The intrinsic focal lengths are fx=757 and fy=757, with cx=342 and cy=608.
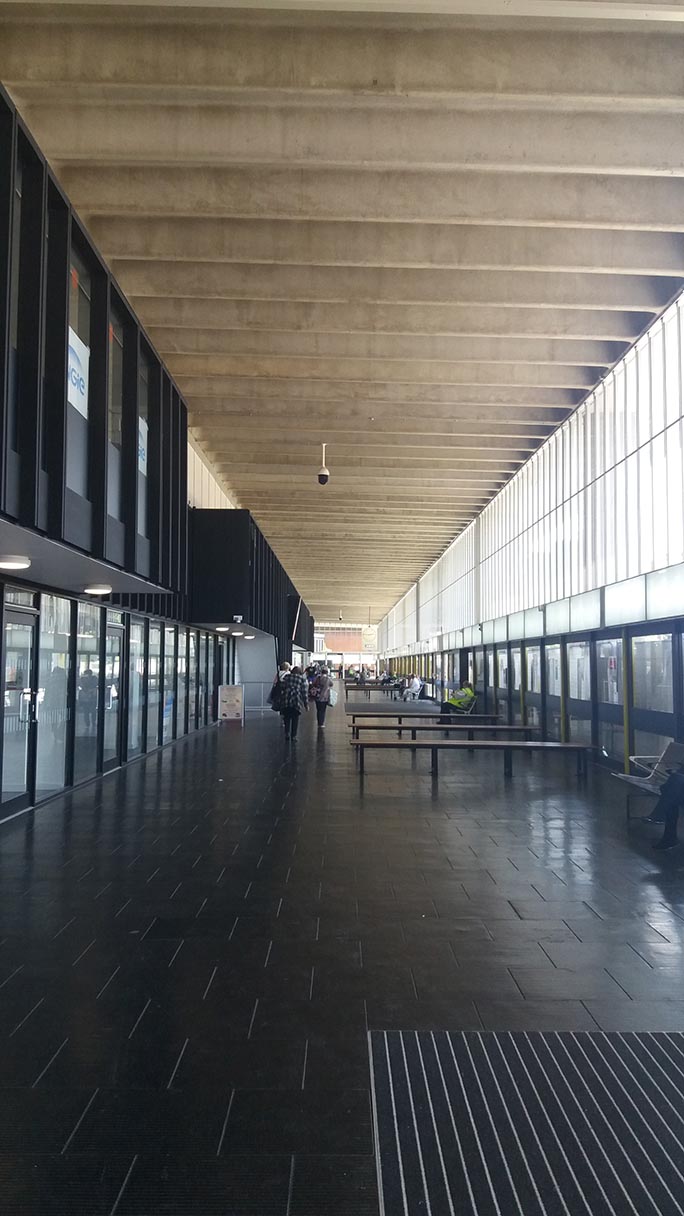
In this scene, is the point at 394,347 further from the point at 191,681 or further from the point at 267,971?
the point at 267,971

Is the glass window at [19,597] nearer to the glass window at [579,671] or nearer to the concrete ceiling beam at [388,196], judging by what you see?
the concrete ceiling beam at [388,196]

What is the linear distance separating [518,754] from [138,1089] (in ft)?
38.8

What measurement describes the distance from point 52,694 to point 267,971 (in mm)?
5610

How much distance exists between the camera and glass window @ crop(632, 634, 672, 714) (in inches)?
370

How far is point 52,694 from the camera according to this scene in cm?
858

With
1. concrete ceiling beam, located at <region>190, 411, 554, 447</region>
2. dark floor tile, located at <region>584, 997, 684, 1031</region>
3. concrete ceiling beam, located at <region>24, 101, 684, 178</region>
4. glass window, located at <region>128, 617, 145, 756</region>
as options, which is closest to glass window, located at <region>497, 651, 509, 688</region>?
concrete ceiling beam, located at <region>190, 411, 554, 447</region>

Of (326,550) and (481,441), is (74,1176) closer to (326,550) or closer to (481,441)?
(481,441)

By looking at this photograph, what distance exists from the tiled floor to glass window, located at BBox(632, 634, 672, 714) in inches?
92.2

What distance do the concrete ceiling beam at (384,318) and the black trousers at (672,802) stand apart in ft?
21.3

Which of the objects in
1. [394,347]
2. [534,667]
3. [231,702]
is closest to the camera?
[394,347]

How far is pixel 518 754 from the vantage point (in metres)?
13.9

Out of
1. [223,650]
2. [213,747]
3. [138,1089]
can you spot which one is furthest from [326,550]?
[138,1089]

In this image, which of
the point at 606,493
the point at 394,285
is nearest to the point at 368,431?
the point at 606,493

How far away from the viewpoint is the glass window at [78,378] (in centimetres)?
639
